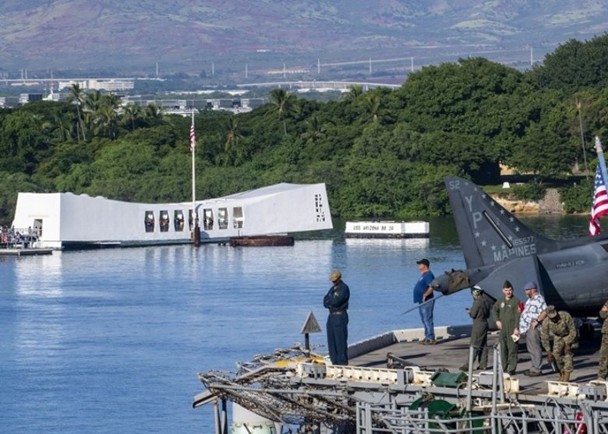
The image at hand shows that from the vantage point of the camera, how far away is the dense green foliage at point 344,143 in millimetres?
138375

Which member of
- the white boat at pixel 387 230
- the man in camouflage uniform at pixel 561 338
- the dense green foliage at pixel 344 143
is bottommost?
the man in camouflage uniform at pixel 561 338

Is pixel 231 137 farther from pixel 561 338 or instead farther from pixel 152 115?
pixel 561 338

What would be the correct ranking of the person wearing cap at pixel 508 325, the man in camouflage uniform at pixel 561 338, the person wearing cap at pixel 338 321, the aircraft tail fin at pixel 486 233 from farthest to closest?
the aircraft tail fin at pixel 486 233 < the person wearing cap at pixel 338 321 < the person wearing cap at pixel 508 325 < the man in camouflage uniform at pixel 561 338

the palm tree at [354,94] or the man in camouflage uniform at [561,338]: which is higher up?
the palm tree at [354,94]

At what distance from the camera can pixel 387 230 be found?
386 ft

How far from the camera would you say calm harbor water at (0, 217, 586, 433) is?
168ft

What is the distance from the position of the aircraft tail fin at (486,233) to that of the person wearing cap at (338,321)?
17.0 feet

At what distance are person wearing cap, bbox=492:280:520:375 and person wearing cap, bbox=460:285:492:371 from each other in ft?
1.63

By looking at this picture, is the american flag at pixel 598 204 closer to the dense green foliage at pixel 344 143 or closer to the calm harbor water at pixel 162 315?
the calm harbor water at pixel 162 315

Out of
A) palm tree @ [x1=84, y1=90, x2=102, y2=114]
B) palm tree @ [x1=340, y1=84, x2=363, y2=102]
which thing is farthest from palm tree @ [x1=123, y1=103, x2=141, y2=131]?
palm tree @ [x1=340, y1=84, x2=363, y2=102]

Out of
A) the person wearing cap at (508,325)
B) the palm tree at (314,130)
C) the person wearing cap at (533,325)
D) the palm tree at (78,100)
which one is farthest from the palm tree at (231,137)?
the person wearing cap at (533,325)

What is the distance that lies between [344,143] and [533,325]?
11713 cm

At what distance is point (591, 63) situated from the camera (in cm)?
18538

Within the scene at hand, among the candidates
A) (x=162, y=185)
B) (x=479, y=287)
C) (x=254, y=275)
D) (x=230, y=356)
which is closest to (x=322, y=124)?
(x=162, y=185)
